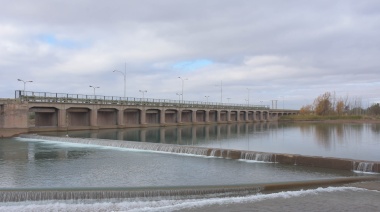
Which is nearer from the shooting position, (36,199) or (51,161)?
(36,199)

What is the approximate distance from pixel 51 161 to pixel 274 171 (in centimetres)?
1728

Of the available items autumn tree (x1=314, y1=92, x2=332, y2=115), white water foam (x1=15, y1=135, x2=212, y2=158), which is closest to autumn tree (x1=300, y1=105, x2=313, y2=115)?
autumn tree (x1=314, y1=92, x2=332, y2=115)

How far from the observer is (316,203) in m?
16.1

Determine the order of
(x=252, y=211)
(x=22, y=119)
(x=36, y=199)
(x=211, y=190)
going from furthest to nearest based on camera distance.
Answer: (x=22, y=119), (x=211, y=190), (x=36, y=199), (x=252, y=211)

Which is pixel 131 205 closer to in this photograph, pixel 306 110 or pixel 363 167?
pixel 363 167

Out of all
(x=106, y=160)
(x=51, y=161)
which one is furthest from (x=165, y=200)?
(x=51, y=161)

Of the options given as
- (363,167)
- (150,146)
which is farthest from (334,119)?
(363,167)

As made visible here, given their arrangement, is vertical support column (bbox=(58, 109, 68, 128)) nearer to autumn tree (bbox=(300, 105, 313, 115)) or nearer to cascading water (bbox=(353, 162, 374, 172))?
cascading water (bbox=(353, 162, 374, 172))

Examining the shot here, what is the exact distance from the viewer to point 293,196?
17.4 m

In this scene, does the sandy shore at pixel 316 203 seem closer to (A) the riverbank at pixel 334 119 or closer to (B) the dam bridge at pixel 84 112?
(B) the dam bridge at pixel 84 112

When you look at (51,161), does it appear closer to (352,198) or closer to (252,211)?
(252,211)

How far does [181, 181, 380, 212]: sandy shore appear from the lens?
15.3 meters

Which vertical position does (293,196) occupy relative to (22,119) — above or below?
below

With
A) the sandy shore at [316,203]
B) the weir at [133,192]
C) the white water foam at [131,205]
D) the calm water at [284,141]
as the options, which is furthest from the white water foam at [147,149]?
the sandy shore at [316,203]
